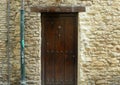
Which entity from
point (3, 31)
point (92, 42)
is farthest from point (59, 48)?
point (3, 31)

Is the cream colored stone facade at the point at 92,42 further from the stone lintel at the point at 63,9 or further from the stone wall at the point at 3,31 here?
the stone wall at the point at 3,31

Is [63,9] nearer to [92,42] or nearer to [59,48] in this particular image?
[59,48]

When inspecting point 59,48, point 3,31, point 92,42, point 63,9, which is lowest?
point 59,48

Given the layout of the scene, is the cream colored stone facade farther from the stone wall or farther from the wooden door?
the stone wall

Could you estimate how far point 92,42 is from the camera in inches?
380

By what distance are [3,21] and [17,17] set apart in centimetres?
42

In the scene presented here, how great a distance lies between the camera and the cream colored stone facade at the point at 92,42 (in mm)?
9641

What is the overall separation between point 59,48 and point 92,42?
3.17 feet

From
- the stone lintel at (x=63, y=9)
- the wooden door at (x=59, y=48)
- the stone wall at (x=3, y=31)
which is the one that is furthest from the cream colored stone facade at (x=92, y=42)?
the stone wall at (x=3, y=31)

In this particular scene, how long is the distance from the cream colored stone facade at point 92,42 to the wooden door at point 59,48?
0.23m

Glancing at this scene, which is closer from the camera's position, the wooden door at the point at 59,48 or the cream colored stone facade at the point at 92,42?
the cream colored stone facade at the point at 92,42

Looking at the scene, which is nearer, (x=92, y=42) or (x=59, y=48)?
(x=92, y=42)

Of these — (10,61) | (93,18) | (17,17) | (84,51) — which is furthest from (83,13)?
(10,61)

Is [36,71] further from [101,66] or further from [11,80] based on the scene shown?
[101,66]
